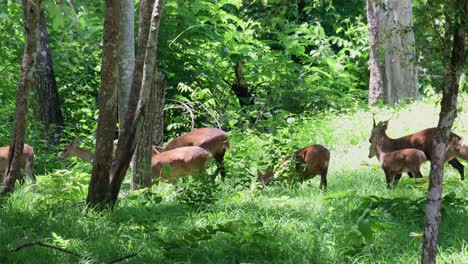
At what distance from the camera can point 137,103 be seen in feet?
26.3

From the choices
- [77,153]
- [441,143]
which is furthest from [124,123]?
[77,153]

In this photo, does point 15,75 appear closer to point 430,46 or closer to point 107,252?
point 107,252

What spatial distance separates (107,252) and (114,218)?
4.47 ft

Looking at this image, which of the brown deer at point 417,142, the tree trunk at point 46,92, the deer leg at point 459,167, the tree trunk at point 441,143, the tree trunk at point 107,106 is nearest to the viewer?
the tree trunk at point 441,143

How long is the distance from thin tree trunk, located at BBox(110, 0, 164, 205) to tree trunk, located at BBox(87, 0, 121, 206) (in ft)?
0.35

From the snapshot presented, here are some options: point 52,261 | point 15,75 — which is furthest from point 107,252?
point 15,75

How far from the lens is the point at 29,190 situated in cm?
960

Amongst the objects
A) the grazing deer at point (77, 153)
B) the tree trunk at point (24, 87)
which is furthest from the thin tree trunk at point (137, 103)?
the grazing deer at point (77, 153)

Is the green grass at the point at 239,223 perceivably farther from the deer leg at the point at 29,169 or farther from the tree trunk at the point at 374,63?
the tree trunk at the point at 374,63

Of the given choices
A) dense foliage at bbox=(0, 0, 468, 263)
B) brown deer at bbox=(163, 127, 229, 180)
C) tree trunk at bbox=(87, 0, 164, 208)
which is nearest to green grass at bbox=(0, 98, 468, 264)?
dense foliage at bbox=(0, 0, 468, 263)

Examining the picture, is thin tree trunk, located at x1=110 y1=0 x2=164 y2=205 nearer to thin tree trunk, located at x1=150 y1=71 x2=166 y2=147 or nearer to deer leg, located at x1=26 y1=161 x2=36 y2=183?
thin tree trunk, located at x1=150 y1=71 x2=166 y2=147

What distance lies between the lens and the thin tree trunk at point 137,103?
8.02 m

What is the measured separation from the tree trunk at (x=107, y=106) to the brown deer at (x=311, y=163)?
2669mm

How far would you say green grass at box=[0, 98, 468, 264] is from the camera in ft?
19.6
